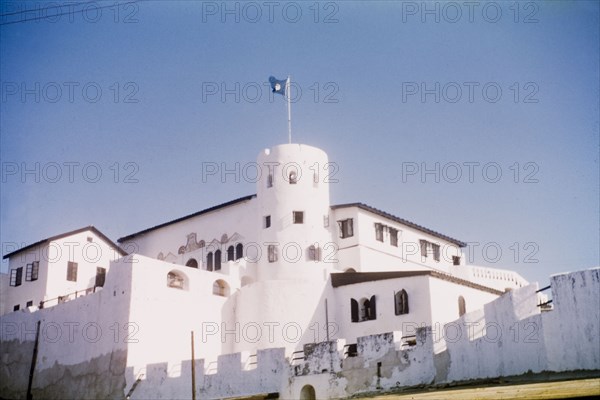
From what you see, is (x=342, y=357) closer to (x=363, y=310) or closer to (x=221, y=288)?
(x=363, y=310)

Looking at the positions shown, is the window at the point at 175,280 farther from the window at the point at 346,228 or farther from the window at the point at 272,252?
the window at the point at 346,228

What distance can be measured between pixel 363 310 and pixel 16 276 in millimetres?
23576

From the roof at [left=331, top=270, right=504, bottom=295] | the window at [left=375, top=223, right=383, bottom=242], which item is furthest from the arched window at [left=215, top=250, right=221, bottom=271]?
the window at [left=375, top=223, right=383, bottom=242]

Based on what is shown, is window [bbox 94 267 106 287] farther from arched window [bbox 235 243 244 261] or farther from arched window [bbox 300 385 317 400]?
arched window [bbox 300 385 317 400]

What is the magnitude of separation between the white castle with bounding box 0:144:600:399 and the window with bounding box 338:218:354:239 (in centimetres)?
9

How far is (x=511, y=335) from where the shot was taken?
22.2m

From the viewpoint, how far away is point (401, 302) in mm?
36688

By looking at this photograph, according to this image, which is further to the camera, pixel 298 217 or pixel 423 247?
pixel 423 247

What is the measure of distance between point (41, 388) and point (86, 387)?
4458mm

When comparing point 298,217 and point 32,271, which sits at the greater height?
point 298,217

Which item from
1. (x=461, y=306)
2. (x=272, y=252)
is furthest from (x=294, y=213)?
(x=461, y=306)

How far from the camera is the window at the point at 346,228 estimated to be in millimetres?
44406

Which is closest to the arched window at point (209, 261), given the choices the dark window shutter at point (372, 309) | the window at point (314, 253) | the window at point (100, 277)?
the window at point (100, 277)

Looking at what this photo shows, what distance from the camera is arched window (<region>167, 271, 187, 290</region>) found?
3894 cm
